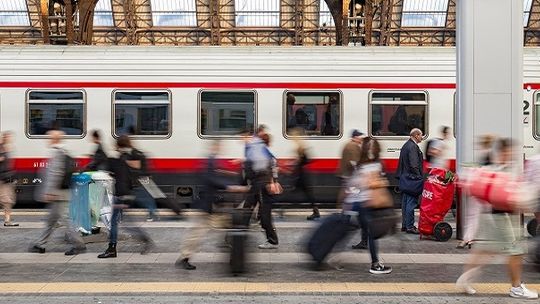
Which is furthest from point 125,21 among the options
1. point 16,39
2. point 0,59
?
point 0,59

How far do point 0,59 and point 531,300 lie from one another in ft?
37.5

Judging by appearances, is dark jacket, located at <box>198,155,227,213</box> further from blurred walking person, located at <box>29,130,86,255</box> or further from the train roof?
the train roof

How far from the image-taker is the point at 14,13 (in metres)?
39.2

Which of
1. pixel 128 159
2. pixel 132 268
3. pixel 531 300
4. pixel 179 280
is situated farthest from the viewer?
pixel 128 159

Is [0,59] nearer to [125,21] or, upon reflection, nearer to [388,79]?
[388,79]

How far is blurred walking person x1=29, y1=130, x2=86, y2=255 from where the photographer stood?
8.66 m

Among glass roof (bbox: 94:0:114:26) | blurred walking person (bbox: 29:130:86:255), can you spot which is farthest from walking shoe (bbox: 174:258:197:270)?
glass roof (bbox: 94:0:114:26)

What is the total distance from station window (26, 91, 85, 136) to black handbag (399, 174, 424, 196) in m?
6.86

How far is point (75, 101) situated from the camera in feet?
44.1

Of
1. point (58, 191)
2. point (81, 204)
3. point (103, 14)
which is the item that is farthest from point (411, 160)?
point (103, 14)

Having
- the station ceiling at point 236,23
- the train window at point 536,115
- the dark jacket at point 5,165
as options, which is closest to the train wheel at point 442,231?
the train window at point 536,115

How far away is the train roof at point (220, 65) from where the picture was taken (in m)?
13.5

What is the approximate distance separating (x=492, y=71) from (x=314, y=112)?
464 cm

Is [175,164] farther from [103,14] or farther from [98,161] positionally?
[103,14]
